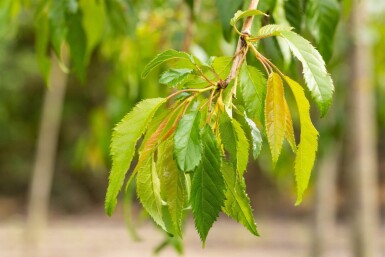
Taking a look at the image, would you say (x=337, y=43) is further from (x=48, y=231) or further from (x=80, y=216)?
(x=80, y=216)

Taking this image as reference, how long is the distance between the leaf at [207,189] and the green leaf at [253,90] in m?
0.09

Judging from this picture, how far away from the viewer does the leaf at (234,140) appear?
29.4 inches

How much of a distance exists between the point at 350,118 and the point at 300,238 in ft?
25.0

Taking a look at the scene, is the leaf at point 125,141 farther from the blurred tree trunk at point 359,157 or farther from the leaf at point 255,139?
the blurred tree trunk at point 359,157

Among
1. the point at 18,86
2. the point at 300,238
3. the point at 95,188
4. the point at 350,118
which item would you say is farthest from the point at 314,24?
the point at 95,188

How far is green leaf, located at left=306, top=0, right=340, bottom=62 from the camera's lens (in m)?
1.11

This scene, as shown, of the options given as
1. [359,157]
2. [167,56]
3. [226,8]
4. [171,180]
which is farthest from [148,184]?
[359,157]

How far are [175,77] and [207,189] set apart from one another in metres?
0.14

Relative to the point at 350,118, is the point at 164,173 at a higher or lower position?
higher

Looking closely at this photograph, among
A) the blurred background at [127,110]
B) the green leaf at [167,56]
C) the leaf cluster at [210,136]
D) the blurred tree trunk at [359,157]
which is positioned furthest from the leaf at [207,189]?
the blurred tree trunk at [359,157]

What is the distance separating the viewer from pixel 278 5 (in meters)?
1.14

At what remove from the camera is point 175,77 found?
79 centimetres

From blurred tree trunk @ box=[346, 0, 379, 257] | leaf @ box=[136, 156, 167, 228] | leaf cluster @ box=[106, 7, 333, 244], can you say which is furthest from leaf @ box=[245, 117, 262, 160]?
blurred tree trunk @ box=[346, 0, 379, 257]

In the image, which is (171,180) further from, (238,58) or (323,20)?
(323,20)
